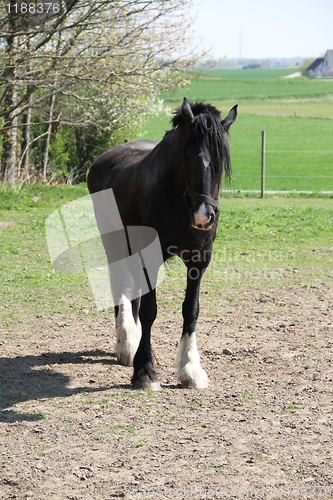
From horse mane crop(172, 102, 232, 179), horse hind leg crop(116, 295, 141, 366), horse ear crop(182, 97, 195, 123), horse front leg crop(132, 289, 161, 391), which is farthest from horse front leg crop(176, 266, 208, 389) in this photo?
horse ear crop(182, 97, 195, 123)

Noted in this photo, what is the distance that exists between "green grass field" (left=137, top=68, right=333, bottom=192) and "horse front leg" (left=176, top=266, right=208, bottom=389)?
636 cm

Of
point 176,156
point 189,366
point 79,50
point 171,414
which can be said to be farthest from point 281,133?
point 171,414

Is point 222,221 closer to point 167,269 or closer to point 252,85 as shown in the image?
point 167,269

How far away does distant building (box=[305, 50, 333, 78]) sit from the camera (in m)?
113

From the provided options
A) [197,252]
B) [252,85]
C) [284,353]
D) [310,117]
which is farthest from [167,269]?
[252,85]

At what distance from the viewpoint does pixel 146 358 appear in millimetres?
4758

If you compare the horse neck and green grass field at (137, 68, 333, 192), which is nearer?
the horse neck

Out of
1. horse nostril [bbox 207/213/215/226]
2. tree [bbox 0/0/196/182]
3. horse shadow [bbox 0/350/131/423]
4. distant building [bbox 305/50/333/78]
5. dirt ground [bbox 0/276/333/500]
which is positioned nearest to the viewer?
dirt ground [bbox 0/276/333/500]

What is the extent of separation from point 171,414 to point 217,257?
4955mm

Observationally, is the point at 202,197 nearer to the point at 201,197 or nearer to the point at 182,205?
the point at 201,197

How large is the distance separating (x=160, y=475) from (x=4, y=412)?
1442mm

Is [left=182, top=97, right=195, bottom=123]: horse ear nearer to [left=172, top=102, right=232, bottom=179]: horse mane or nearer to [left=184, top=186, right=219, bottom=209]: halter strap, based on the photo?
[left=172, top=102, right=232, bottom=179]: horse mane

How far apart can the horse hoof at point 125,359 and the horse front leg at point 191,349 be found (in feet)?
2.19

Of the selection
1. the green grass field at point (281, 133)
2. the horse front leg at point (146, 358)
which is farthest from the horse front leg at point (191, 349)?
the green grass field at point (281, 133)
